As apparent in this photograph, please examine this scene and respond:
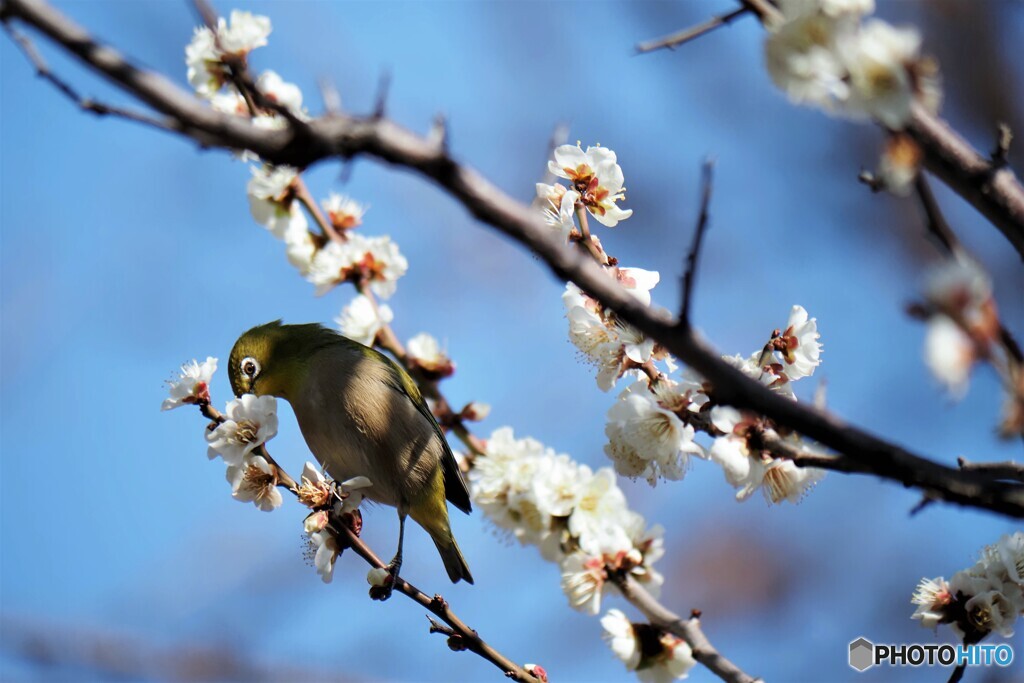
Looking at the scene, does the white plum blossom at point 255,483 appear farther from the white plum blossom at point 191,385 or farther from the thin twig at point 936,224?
the thin twig at point 936,224

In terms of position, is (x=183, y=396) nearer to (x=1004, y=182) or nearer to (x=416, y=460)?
(x=416, y=460)

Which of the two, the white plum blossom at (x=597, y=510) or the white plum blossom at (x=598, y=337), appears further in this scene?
the white plum blossom at (x=598, y=337)

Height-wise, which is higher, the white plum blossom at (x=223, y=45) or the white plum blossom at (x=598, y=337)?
the white plum blossom at (x=223, y=45)

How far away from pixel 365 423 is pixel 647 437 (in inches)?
83.6

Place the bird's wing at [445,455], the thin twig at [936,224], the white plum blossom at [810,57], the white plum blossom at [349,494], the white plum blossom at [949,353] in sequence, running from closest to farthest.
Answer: the white plum blossom at [949,353], the thin twig at [936,224], the white plum blossom at [810,57], the white plum blossom at [349,494], the bird's wing at [445,455]

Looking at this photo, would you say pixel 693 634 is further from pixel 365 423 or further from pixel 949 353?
pixel 365 423

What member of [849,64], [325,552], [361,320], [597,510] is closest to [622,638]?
[597,510]

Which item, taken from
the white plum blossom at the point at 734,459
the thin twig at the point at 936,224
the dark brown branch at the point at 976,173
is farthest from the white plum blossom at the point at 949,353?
the white plum blossom at the point at 734,459

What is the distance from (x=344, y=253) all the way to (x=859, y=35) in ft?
8.37

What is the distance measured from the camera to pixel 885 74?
5.02 feet

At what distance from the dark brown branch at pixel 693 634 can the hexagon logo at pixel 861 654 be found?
3.60 ft

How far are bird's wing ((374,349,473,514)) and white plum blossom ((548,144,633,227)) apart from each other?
1.72m

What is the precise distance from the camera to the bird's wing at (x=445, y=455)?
4.59m

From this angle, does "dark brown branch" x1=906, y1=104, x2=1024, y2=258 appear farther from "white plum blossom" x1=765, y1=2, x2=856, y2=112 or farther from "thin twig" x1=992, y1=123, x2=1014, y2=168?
"white plum blossom" x1=765, y1=2, x2=856, y2=112
